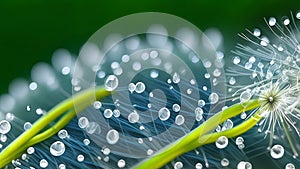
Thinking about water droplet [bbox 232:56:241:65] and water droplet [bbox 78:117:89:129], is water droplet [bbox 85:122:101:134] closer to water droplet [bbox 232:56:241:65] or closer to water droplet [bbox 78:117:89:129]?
water droplet [bbox 78:117:89:129]

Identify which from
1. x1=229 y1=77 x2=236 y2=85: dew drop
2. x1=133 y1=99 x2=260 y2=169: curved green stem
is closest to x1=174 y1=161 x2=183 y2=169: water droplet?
x1=133 y1=99 x2=260 y2=169: curved green stem

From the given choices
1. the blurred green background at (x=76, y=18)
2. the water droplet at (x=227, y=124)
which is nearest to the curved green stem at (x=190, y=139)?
the water droplet at (x=227, y=124)

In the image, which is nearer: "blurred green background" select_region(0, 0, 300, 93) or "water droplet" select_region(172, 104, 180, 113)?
"water droplet" select_region(172, 104, 180, 113)

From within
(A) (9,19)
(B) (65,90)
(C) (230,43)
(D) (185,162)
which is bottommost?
(D) (185,162)

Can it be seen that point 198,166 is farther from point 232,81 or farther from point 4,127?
point 4,127

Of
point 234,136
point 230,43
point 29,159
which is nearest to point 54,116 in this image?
point 29,159

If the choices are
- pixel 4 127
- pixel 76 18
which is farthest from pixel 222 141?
pixel 76 18

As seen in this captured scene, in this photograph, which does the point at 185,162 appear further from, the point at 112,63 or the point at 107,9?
the point at 107,9
